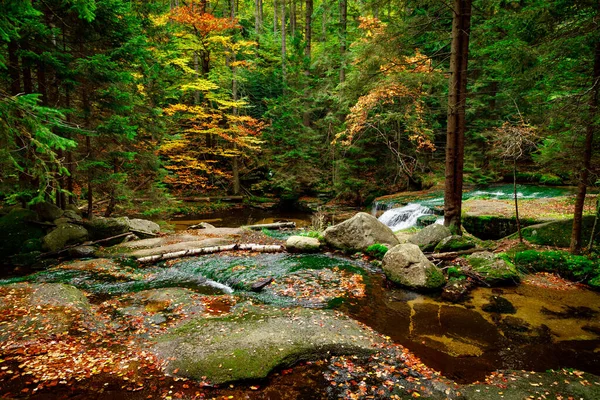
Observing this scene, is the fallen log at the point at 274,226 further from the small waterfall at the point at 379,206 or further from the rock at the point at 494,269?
the rock at the point at 494,269

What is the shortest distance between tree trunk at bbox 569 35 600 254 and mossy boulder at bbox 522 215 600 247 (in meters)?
0.59

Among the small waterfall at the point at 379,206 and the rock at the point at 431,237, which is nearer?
the rock at the point at 431,237

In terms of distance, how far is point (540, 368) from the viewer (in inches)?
173

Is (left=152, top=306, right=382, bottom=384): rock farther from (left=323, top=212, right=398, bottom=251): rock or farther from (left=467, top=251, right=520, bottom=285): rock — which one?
(left=323, top=212, right=398, bottom=251): rock

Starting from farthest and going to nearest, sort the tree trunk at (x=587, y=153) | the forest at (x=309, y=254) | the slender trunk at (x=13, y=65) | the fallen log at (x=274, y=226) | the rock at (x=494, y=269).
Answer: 1. the fallen log at (x=274, y=226)
2. the slender trunk at (x=13, y=65)
3. the rock at (x=494, y=269)
4. the tree trunk at (x=587, y=153)
5. the forest at (x=309, y=254)

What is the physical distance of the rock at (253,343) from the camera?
167 inches

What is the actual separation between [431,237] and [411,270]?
102 inches

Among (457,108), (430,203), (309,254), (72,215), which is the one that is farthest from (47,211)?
(430,203)

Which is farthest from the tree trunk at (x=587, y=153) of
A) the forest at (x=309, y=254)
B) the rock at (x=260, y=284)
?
the rock at (x=260, y=284)

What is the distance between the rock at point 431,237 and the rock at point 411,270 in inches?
72.6

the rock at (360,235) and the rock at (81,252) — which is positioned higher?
the rock at (360,235)

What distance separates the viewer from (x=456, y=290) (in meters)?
6.95

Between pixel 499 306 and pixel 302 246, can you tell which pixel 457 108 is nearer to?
pixel 499 306

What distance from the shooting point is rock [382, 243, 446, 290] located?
23.5 feet
